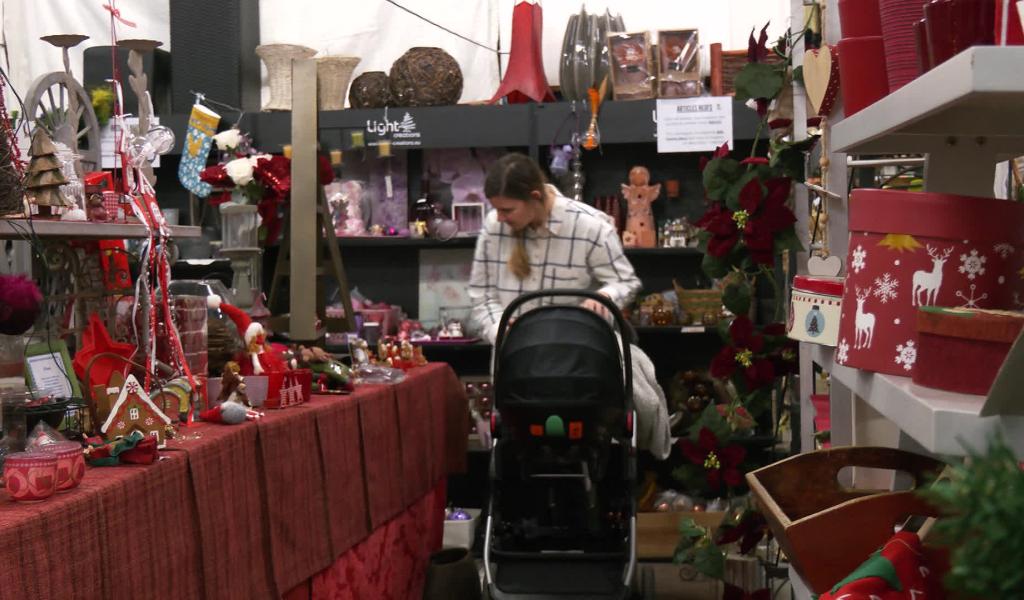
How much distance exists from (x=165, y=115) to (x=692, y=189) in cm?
261

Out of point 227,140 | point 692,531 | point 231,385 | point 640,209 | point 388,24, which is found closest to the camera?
A: point 231,385

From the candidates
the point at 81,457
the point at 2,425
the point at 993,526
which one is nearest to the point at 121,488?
the point at 81,457

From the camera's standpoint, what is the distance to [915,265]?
1073 mm

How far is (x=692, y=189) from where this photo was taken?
5418 millimetres

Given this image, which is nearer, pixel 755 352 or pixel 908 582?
pixel 908 582

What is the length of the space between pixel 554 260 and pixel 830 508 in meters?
2.93

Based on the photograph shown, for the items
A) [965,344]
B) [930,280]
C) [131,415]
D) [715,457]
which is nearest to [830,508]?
[930,280]

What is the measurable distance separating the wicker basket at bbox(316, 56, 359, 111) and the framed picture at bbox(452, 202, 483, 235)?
2.46 ft

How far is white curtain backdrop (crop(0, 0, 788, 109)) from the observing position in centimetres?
552

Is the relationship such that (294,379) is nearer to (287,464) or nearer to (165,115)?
(287,464)

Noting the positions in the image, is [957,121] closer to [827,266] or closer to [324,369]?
[827,266]

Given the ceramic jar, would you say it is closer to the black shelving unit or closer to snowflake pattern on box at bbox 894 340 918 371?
snowflake pattern on box at bbox 894 340 918 371

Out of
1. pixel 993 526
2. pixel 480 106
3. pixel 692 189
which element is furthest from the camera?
pixel 692 189

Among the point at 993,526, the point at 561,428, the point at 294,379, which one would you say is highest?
the point at 993,526
